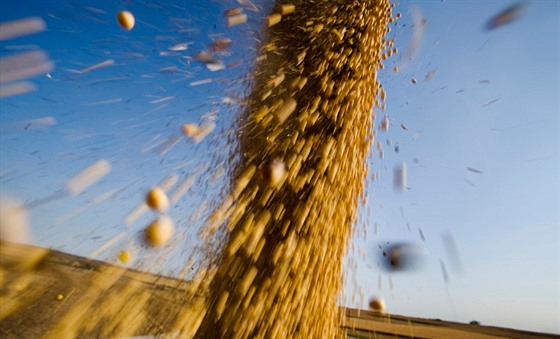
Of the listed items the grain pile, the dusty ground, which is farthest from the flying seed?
the dusty ground

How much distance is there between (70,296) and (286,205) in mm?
1921

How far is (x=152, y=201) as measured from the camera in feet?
5.94

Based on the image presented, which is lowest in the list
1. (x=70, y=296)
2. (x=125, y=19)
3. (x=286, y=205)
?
(x=70, y=296)

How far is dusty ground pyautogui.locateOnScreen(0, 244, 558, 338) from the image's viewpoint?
179 cm

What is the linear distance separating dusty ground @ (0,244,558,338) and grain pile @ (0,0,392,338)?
0.06ft

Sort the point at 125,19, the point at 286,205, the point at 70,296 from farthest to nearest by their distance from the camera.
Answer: the point at 70,296, the point at 125,19, the point at 286,205

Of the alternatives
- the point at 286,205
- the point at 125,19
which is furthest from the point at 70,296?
the point at 125,19

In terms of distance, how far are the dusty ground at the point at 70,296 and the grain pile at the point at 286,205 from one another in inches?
0.8

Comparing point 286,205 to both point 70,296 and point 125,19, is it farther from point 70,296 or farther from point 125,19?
point 70,296

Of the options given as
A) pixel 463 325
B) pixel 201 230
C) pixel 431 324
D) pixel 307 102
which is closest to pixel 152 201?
pixel 201 230

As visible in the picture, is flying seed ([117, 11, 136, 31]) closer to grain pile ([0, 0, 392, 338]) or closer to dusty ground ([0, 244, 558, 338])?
grain pile ([0, 0, 392, 338])

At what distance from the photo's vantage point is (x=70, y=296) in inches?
92.6

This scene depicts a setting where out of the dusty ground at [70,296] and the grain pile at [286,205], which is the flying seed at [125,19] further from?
the dusty ground at [70,296]

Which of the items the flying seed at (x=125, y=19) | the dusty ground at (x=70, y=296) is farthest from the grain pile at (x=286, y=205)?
the flying seed at (x=125, y=19)
